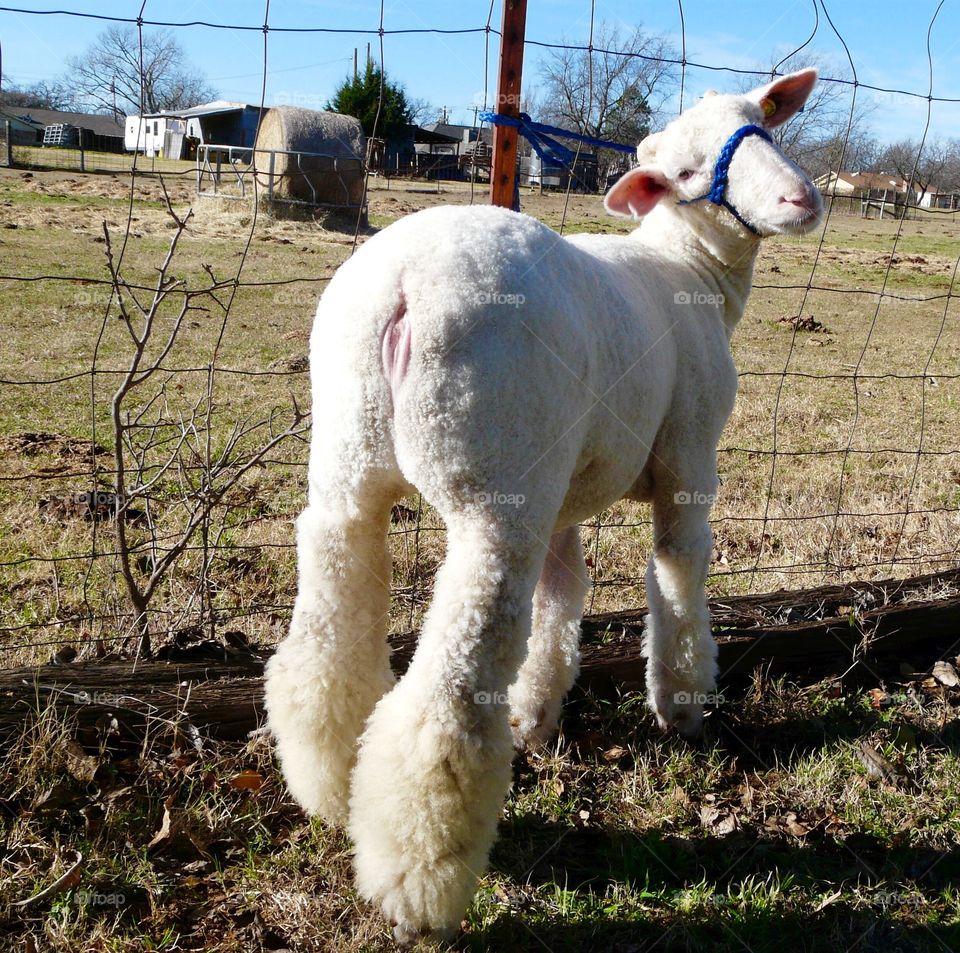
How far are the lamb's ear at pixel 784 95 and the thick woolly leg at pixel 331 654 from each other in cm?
201

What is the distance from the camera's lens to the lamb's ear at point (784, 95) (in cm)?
315

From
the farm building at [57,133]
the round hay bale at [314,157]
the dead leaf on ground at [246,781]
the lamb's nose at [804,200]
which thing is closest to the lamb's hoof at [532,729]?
the dead leaf on ground at [246,781]

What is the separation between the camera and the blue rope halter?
2.95 m

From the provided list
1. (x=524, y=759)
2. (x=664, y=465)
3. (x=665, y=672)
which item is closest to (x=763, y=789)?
(x=665, y=672)

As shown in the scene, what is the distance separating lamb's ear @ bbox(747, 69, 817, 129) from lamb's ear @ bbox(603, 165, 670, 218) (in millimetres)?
430

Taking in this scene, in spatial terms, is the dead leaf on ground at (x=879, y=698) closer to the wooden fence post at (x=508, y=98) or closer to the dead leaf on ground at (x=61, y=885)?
the wooden fence post at (x=508, y=98)

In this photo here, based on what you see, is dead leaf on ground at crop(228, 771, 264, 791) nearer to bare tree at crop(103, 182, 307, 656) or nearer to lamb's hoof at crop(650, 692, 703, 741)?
bare tree at crop(103, 182, 307, 656)

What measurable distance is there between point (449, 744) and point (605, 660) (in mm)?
1467

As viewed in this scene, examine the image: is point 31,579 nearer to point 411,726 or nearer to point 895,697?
point 411,726

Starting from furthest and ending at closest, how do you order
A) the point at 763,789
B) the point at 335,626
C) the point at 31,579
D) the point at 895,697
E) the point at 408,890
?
the point at 31,579, the point at 895,697, the point at 763,789, the point at 335,626, the point at 408,890

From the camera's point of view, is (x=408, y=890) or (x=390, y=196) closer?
(x=408, y=890)

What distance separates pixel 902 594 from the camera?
13.4ft

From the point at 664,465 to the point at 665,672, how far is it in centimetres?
75

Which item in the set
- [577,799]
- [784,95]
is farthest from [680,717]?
[784,95]
